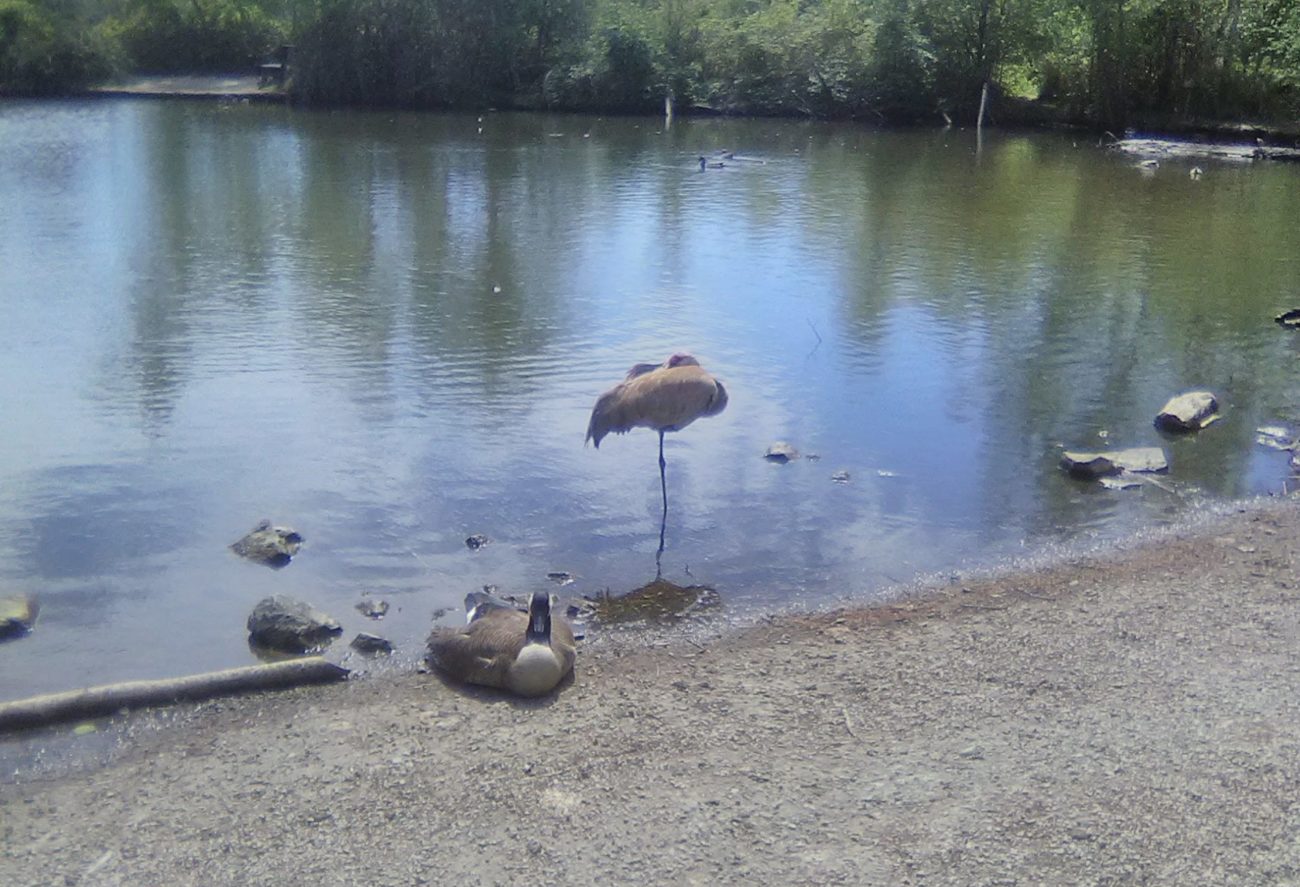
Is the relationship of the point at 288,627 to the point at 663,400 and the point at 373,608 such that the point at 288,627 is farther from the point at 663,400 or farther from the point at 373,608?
the point at 663,400

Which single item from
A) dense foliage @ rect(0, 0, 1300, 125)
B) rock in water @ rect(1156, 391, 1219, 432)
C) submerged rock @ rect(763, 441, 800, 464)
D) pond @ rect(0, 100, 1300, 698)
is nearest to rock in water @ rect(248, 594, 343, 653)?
pond @ rect(0, 100, 1300, 698)

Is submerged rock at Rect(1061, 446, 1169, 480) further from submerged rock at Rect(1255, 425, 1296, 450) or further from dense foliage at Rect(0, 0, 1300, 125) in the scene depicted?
dense foliage at Rect(0, 0, 1300, 125)

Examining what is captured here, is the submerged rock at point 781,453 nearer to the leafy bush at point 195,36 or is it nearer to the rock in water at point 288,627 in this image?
the rock in water at point 288,627

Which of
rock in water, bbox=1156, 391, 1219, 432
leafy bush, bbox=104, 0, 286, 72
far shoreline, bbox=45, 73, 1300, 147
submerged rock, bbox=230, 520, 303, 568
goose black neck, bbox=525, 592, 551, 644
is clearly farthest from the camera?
leafy bush, bbox=104, 0, 286, 72

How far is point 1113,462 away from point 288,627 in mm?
6902

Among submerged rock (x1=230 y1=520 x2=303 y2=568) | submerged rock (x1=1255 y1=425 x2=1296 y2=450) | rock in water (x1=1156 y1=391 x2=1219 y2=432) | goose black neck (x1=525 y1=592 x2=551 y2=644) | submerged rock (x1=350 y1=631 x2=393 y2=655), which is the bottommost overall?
submerged rock (x1=350 y1=631 x2=393 y2=655)

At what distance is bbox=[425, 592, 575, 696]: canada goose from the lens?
711 centimetres

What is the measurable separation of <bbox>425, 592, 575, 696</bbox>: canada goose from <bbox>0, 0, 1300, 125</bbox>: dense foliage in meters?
34.9

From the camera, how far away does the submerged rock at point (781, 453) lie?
1103 cm

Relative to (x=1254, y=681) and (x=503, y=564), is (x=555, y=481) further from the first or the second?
(x=1254, y=681)

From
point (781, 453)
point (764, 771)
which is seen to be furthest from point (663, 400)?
point (764, 771)

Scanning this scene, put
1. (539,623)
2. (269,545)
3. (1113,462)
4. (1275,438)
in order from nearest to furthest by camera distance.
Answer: (539,623), (269,545), (1113,462), (1275,438)

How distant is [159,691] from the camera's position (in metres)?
7.07

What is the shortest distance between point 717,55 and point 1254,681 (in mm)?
42153
